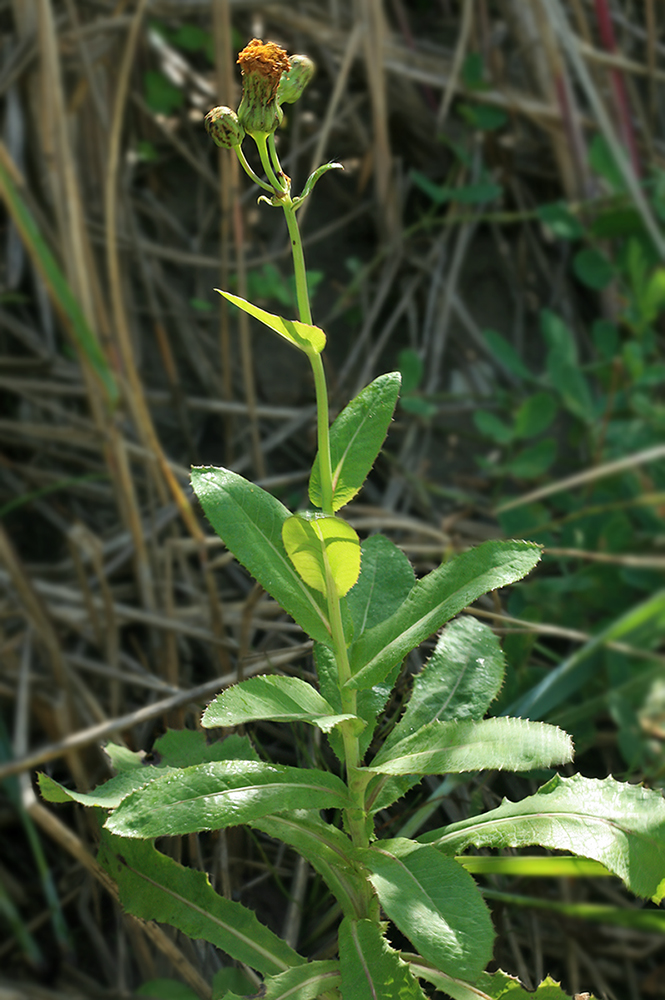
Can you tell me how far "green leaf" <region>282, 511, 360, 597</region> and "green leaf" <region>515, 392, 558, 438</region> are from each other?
152 cm

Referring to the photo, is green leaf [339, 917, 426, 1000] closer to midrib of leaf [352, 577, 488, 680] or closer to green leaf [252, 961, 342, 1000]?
green leaf [252, 961, 342, 1000]

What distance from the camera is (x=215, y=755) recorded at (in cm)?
102

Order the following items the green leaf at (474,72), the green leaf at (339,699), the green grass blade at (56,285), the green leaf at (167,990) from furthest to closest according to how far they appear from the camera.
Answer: the green leaf at (474,72) < the green grass blade at (56,285) < the green leaf at (167,990) < the green leaf at (339,699)

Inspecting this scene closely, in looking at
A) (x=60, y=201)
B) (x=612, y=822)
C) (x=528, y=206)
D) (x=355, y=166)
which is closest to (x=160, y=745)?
(x=612, y=822)

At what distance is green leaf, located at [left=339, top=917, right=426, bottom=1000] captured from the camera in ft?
2.64

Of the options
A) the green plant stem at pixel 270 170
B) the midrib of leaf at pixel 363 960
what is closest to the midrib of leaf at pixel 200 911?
the midrib of leaf at pixel 363 960

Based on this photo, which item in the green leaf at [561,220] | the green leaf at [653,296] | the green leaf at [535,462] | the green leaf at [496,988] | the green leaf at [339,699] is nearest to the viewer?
the green leaf at [496,988]

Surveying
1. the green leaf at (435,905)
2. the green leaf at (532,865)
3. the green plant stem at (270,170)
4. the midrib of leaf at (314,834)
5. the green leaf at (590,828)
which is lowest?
the green leaf at (532,865)

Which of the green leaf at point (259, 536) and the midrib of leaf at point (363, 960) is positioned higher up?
the green leaf at point (259, 536)

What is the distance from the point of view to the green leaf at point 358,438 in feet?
2.87

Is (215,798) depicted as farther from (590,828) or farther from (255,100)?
(255,100)

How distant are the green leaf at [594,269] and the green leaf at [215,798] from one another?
2.04 meters

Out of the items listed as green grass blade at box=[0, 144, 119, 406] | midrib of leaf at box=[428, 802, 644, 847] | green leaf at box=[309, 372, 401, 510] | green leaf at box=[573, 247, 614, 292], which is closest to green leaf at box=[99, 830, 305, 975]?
midrib of leaf at box=[428, 802, 644, 847]

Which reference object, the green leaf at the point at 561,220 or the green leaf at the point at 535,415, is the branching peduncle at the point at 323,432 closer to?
the green leaf at the point at 535,415
